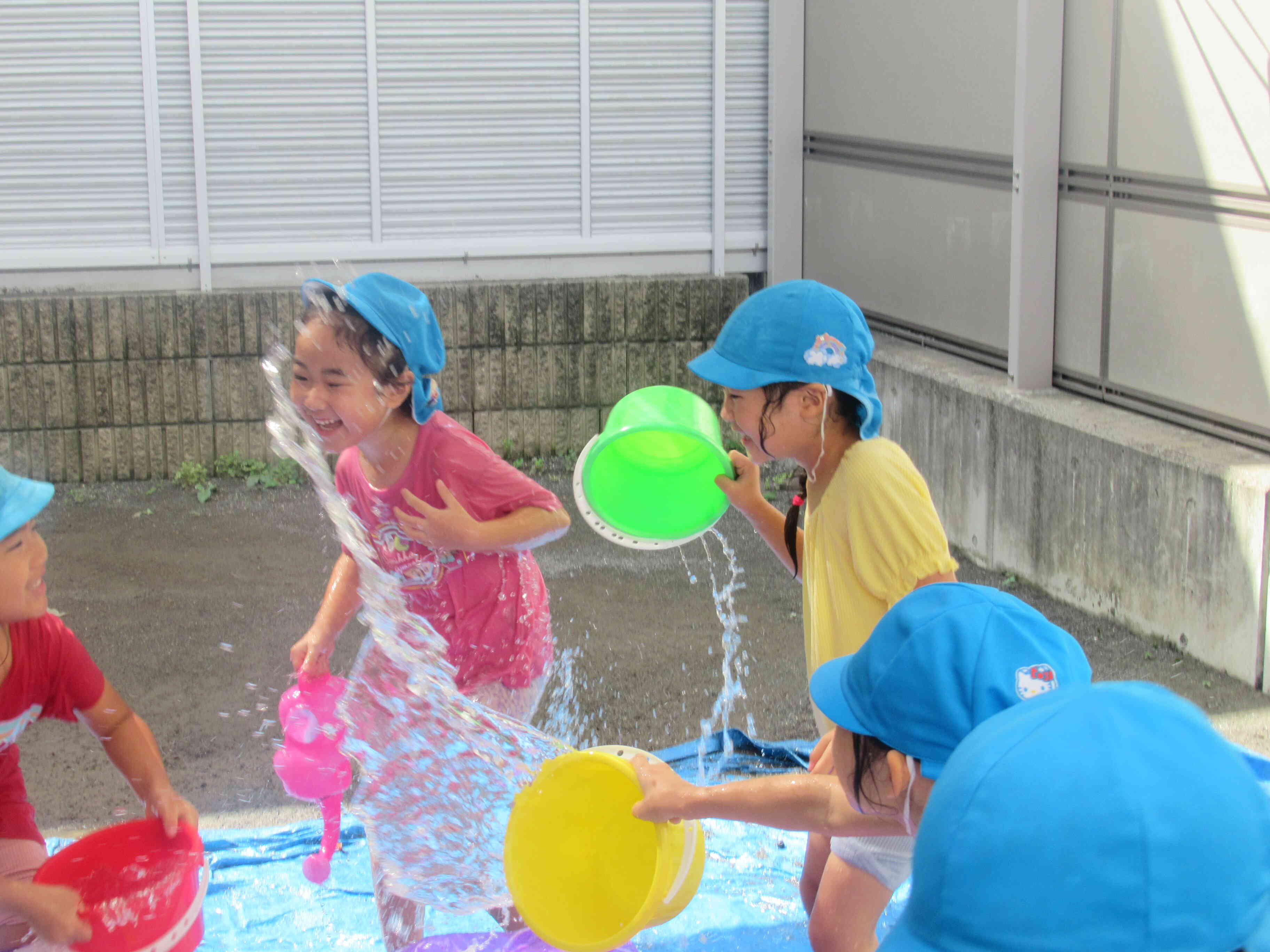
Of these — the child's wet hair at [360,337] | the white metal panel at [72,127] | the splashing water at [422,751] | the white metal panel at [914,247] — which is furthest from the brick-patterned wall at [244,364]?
the child's wet hair at [360,337]

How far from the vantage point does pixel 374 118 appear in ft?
24.3

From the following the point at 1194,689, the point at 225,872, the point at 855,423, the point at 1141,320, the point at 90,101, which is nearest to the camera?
the point at 855,423

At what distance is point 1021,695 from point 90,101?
262 inches

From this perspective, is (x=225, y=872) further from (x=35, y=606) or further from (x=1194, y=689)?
(x=1194, y=689)

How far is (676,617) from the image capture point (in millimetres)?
5492

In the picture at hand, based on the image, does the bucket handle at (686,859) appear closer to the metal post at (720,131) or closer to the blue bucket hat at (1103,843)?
the blue bucket hat at (1103,843)

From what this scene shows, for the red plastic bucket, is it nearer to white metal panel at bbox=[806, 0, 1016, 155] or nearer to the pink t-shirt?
the pink t-shirt

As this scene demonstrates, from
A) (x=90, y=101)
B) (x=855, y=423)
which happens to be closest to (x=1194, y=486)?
(x=855, y=423)

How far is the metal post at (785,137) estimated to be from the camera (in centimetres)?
780

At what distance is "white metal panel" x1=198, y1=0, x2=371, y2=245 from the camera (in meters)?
7.22

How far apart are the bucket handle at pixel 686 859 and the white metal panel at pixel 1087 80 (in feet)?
13.6

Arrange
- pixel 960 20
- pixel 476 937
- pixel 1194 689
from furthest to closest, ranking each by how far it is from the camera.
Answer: pixel 960 20, pixel 1194 689, pixel 476 937

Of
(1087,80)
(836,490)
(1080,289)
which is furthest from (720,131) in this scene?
(836,490)

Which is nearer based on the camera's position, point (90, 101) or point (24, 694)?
point (24, 694)
